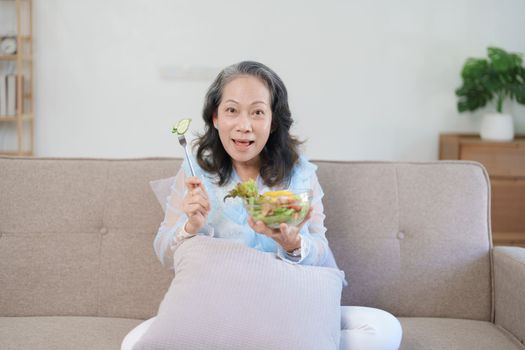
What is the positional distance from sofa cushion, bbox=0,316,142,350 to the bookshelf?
271 centimetres

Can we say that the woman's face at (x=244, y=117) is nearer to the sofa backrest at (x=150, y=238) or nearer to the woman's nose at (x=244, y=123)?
the woman's nose at (x=244, y=123)

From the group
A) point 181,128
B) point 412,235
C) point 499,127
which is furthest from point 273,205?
point 499,127

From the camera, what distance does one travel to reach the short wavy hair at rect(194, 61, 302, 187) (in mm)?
1955

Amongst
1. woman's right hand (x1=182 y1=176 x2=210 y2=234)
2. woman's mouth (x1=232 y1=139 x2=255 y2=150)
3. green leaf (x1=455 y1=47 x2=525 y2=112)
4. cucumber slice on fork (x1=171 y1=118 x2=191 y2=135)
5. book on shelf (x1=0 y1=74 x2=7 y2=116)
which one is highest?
green leaf (x1=455 y1=47 x2=525 y2=112)

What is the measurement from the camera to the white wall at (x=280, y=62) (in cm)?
454

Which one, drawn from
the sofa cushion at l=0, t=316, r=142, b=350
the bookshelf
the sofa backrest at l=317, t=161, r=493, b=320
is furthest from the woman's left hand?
the bookshelf

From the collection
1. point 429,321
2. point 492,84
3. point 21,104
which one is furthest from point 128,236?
Result: point 492,84

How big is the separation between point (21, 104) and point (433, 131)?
8.72 ft

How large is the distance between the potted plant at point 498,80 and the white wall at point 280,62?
0.23m

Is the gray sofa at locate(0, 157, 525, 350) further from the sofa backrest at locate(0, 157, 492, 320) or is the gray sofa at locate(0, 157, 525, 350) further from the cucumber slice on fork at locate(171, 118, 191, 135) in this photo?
the cucumber slice on fork at locate(171, 118, 191, 135)

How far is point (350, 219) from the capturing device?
2076mm

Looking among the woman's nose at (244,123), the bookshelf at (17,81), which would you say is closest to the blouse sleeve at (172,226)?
the woman's nose at (244,123)

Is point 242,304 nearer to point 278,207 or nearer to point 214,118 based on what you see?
point 278,207

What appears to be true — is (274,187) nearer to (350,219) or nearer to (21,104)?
(350,219)
